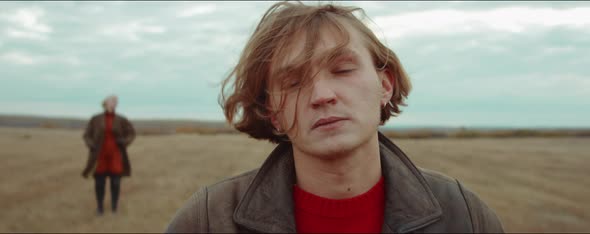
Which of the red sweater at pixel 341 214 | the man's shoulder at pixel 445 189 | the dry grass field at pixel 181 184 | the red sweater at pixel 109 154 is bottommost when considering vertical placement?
the dry grass field at pixel 181 184

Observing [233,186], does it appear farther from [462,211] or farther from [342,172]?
[462,211]

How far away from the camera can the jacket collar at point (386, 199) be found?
8.02 feet

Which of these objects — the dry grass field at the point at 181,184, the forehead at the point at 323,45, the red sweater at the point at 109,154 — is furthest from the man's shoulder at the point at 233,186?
the red sweater at the point at 109,154

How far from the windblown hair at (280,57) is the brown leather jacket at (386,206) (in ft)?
1.49

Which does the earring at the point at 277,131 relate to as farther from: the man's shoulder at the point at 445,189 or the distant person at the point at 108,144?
the distant person at the point at 108,144

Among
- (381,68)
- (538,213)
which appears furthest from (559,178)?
(381,68)

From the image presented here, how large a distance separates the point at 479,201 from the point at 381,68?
87 centimetres

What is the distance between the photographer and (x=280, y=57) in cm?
270

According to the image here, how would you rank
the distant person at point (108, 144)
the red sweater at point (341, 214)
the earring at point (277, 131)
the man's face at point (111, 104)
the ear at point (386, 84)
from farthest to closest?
the distant person at point (108, 144)
the man's face at point (111, 104)
the ear at point (386, 84)
the earring at point (277, 131)
the red sweater at point (341, 214)

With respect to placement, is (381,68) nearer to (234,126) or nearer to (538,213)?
(234,126)

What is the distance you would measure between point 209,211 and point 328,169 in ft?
1.99

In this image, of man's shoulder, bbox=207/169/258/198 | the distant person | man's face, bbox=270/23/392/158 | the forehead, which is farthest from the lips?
the distant person

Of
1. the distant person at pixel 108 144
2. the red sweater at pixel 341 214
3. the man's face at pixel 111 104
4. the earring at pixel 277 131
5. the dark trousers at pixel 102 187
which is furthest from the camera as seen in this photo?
the dark trousers at pixel 102 187

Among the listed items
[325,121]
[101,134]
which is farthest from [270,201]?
[101,134]
